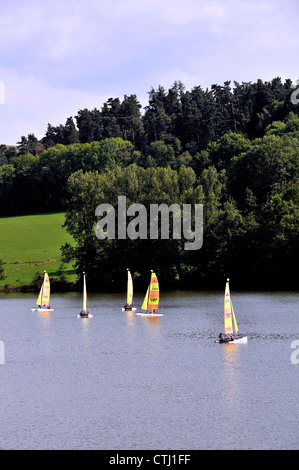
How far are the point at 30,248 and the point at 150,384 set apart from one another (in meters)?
114

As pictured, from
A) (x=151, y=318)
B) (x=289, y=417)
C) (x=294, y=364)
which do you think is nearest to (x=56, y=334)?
(x=151, y=318)

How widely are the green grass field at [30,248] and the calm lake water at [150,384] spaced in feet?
163

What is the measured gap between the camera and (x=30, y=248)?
522 feet

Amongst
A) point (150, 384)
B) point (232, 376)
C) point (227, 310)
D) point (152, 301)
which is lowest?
point (150, 384)

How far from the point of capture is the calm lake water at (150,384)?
3688cm

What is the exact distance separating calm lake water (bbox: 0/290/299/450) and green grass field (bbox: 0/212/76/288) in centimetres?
4975

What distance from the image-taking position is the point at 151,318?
88125 millimetres

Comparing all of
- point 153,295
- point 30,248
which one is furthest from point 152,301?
point 30,248

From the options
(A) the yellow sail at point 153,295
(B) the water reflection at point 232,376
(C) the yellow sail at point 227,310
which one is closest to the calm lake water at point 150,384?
(B) the water reflection at point 232,376

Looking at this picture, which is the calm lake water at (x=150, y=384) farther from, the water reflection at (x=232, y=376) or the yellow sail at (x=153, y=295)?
the yellow sail at (x=153, y=295)

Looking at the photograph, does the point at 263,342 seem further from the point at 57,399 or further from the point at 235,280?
the point at 235,280

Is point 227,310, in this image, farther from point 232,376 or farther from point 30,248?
point 30,248

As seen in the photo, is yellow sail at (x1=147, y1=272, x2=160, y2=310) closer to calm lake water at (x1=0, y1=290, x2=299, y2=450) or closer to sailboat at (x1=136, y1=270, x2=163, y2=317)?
sailboat at (x1=136, y1=270, x2=163, y2=317)

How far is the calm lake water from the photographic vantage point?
3688 centimetres
